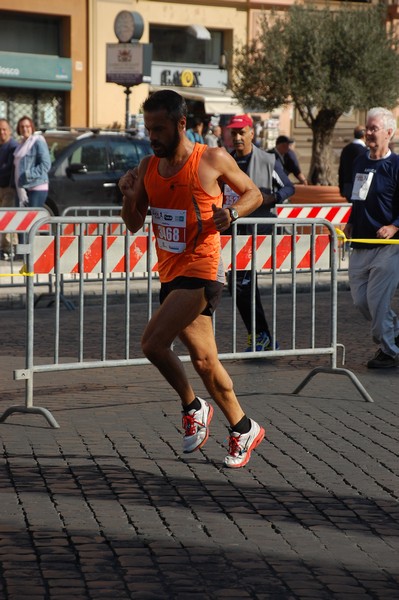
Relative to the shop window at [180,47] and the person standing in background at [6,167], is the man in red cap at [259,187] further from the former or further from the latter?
the shop window at [180,47]

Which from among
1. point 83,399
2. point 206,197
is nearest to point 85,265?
point 83,399

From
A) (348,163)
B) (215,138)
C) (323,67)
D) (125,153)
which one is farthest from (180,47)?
(348,163)

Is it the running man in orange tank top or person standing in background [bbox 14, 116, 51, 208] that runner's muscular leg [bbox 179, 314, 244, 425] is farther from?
person standing in background [bbox 14, 116, 51, 208]

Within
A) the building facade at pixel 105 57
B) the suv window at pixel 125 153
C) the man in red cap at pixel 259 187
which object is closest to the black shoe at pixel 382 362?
the man in red cap at pixel 259 187

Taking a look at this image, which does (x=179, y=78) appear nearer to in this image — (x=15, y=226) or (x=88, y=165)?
(x=88, y=165)

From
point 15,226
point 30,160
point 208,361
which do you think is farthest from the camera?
point 30,160

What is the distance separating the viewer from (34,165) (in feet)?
60.1

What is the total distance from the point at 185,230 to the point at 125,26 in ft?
68.0

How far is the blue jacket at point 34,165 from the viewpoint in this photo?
717 inches

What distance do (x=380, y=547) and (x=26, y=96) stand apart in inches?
1166

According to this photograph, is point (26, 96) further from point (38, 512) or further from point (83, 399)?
point (38, 512)

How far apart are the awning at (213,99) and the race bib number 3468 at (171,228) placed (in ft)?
95.2

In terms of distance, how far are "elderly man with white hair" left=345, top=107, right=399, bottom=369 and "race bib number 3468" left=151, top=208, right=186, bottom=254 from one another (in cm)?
337

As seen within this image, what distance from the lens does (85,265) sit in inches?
356
